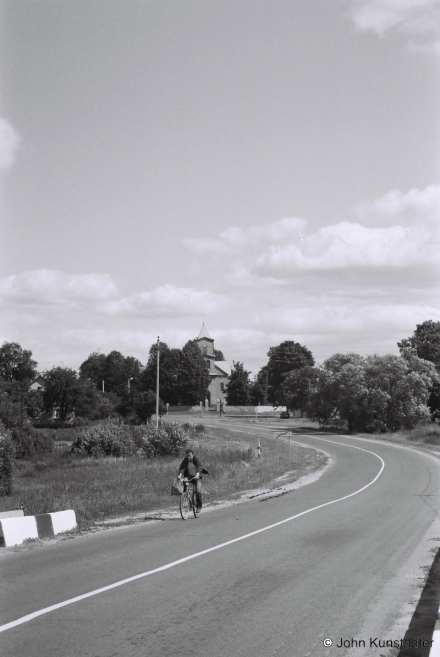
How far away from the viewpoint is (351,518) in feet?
57.8

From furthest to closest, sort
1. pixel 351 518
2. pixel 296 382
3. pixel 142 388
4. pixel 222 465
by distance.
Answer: pixel 142 388 < pixel 296 382 < pixel 222 465 < pixel 351 518

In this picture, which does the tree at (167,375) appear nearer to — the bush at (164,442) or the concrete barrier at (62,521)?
the bush at (164,442)

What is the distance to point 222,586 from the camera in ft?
31.3

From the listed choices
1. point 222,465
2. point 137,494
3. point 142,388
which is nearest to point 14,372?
point 142,388

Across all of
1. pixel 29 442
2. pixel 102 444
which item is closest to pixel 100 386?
pixel 29 442

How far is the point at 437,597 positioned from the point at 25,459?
51.4m

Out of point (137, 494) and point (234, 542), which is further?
point (137, 494)

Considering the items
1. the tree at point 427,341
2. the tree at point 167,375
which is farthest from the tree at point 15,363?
the tree at point 427,341

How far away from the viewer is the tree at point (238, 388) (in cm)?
14525

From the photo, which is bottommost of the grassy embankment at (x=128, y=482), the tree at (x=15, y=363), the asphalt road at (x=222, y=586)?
the grassy embankment at (x=128, y=482)

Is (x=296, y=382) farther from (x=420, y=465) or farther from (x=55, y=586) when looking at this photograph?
(x=55, y=586)

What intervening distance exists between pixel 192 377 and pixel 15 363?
32245 mm

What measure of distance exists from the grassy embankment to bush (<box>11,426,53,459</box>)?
89.9 inches

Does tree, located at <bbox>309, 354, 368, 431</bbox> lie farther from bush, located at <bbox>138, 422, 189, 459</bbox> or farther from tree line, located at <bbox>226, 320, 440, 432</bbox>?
bush, located at <bbox>138, 422, 189, 459</bbox>
